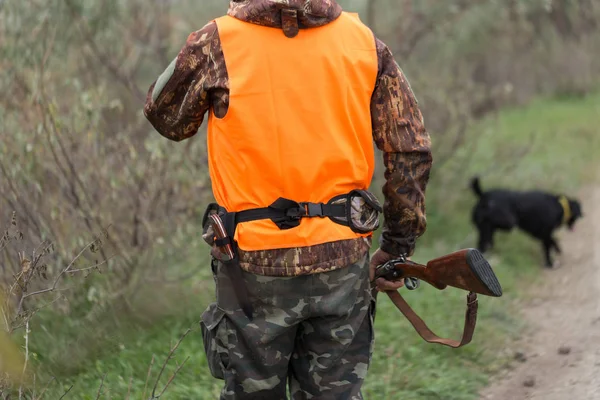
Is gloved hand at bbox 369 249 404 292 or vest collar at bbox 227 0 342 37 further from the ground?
vest collar at bbox 227 0 342 37

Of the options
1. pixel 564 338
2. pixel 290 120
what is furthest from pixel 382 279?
pixel 564 338

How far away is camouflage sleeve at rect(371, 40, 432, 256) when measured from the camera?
270 centimetres

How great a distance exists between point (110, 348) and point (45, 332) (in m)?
0.38

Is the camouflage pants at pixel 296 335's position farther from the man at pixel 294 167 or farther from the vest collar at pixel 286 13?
the vest collar at pixel 286 13

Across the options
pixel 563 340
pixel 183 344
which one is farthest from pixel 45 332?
pixel 563 340

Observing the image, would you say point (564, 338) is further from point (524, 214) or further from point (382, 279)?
point (382, 279)

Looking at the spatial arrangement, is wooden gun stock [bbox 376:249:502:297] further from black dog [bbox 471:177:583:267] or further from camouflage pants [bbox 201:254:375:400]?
black dog [bbox 471:177:583:267]

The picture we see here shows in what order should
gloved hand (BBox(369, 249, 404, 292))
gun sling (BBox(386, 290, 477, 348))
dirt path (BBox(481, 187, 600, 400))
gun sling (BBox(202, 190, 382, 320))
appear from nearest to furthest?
gun sling (BBox(202, 190, 382, 320)), gun sling (BBox(386, 290, 477, 348)), gloved hand (BBox(369, 249, 404, 292)), dirt path (BBox(481, 187, 600, 400))

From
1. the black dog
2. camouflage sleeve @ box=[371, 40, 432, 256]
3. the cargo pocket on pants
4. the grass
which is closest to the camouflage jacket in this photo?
camouflage sleeve @ box=[371, 40, 432, 256]

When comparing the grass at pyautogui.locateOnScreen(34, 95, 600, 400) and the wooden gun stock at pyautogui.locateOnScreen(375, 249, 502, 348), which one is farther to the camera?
the grass at pyautogui.locateOnScreen(34, 95, 600, 400)

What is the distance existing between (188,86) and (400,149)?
2.56ft

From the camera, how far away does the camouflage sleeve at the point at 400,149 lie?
270 cm

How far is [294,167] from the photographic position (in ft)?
8.30

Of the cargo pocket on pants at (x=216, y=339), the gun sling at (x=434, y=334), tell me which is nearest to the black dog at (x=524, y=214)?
the gun sling at (x=434, y=334)
